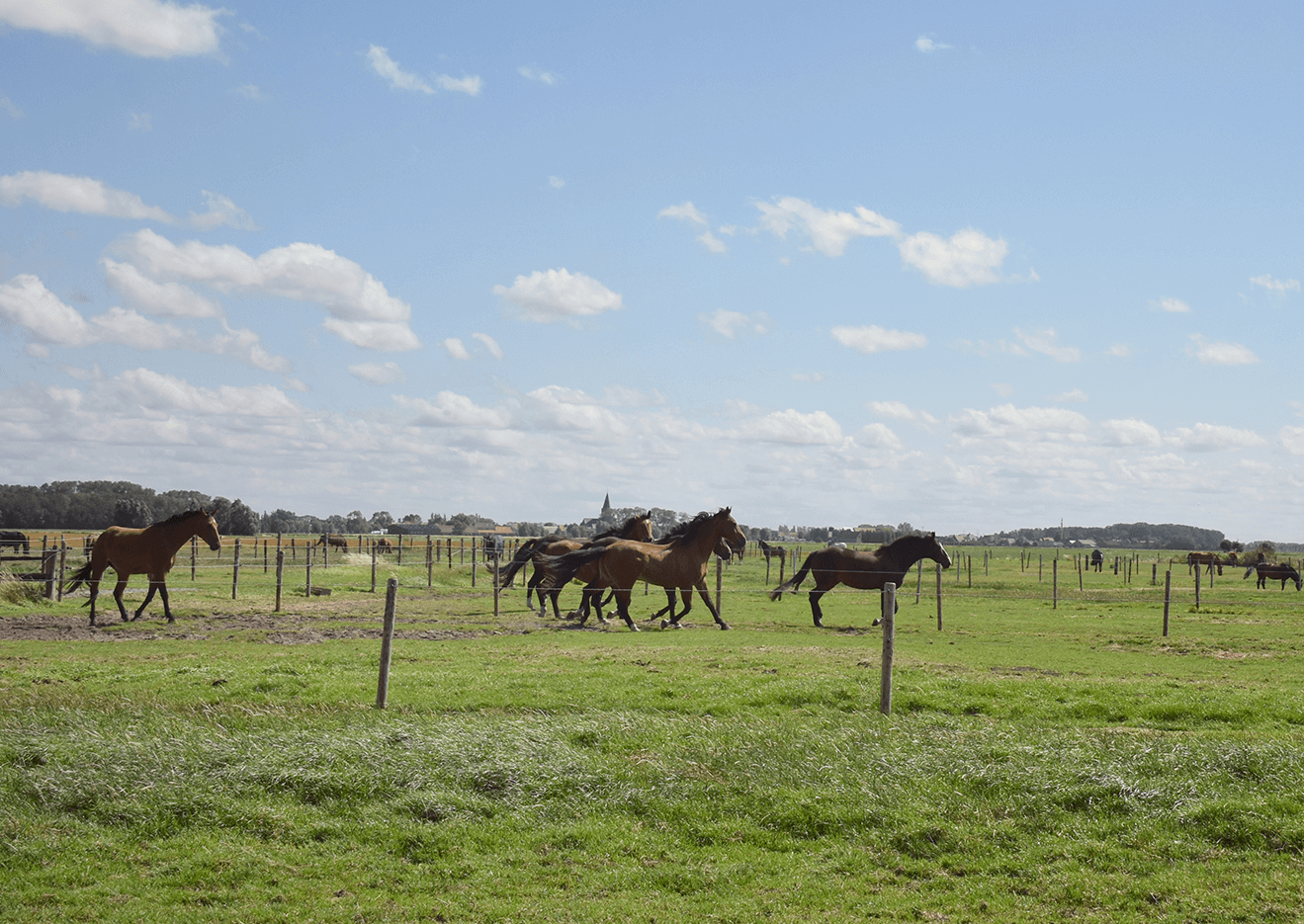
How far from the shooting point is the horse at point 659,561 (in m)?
22.1

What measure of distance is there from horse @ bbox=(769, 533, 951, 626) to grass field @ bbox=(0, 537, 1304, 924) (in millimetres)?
10389

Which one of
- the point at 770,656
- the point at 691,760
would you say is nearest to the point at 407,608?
the point at 770,656

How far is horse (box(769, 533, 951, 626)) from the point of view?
24641 mm

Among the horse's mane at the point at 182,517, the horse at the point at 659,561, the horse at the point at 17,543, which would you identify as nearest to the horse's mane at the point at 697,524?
the horse at the point at 659,561

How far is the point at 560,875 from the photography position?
261 inches

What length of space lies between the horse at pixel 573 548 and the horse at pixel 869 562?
3.90 m

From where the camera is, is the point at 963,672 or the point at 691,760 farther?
the point at 963,672

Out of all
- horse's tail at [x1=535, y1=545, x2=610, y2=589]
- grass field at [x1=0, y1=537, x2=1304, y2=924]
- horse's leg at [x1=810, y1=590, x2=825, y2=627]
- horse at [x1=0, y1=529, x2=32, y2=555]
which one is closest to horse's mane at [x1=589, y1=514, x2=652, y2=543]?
horse's tail at [x1=535, y1=545, x2=610, y2=589]

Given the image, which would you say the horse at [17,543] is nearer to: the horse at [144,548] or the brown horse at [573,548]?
the horse at [144,548]

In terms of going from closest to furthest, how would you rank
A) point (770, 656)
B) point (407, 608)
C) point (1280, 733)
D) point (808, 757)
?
1. point (808, 757)
2. point (1280, 733)
3. point (770, 656)
4. point (407, 608)

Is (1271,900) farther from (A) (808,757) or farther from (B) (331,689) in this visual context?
(B) (331,689)

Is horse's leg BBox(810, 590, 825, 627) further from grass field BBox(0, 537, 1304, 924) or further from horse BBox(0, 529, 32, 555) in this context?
horse BBox(0, 529, 32, 555)

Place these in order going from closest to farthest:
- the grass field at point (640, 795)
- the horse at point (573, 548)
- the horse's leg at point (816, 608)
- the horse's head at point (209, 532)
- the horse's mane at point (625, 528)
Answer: the grass field at point (640, 795) → the horse's head at point (209, 532) → the horse at point (573, 548) → the horse's leg at point (816, 608) → the horse's mane at point (625, 528)

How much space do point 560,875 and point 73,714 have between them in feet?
20.7
